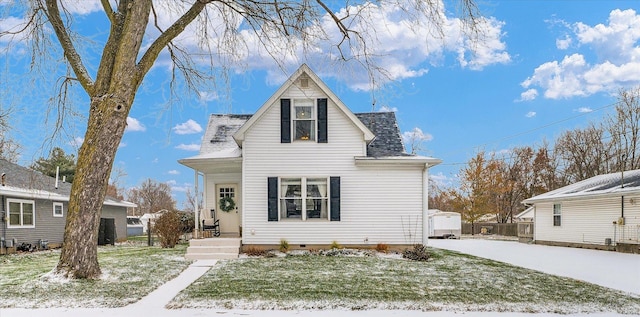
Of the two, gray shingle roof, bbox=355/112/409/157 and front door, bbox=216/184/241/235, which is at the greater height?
gray shingle roof, bbox=355/112/409/157

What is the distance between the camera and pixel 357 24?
8.94 meters

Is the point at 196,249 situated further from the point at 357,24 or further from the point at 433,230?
the point at 433,230

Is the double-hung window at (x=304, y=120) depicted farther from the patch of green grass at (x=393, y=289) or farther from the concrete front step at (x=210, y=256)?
the patch of green grass at (x=393, y=289)

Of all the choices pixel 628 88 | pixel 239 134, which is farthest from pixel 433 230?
pixel 239 134

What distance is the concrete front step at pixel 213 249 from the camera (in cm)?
1214

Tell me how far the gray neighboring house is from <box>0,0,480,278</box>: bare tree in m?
6.95

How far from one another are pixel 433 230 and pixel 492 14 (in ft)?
73.1

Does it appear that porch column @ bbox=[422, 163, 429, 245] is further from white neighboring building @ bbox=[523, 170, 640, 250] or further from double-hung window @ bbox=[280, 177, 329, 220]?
white neighboring building @ bbox=[523, 170, 640, 250]

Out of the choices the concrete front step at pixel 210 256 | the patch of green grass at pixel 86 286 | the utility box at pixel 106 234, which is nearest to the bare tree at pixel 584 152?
the concrete front step at pixel 210 256

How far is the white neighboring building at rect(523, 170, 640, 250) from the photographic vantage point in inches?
637

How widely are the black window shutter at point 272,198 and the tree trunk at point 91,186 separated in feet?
17.1

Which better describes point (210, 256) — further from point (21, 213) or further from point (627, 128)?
point (627, 128)

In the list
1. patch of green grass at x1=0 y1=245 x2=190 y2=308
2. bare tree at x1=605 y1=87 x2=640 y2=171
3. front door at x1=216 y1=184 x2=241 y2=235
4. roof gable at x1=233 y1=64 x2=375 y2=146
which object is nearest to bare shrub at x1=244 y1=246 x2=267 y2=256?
front door at x1=216 y1=184 x2=241 y2=235

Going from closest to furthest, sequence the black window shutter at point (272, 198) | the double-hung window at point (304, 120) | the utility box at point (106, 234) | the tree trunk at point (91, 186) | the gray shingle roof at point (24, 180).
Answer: the tree trunk at point (91, 186), the black window shutter at point (272, 198), the double-hung window at point (304, 120), the gray shingle roof at point (24, 180), the utility box at point (106, 234)
